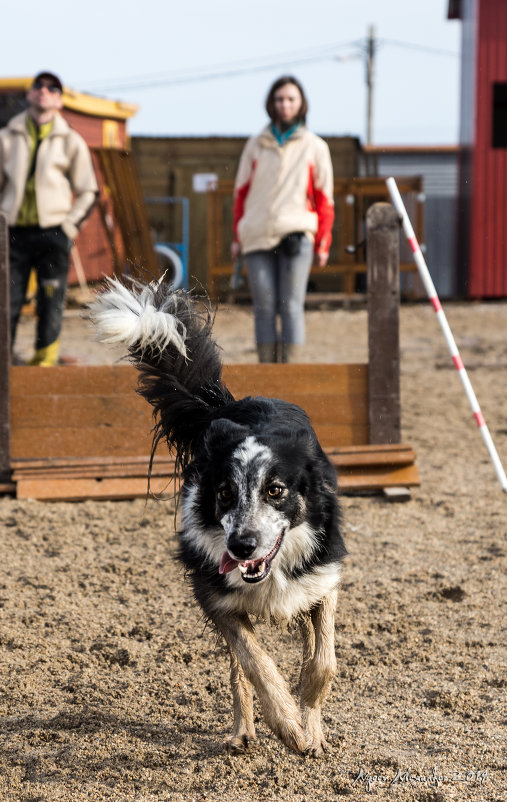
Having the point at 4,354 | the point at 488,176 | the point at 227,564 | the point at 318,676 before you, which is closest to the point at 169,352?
the point at 227,564

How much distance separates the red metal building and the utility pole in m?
24.3

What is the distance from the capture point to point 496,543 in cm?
516

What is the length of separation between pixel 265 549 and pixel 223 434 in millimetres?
455

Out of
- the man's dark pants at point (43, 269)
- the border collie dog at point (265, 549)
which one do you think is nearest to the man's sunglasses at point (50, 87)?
the man's dark pants at point (43, 269)

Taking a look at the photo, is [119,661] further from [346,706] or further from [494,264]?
[494,264]

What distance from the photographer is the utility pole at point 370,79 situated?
141 feet

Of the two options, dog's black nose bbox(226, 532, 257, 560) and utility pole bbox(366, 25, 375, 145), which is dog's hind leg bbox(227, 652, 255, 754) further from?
utility pole bbox(366, 25, 375, 145)

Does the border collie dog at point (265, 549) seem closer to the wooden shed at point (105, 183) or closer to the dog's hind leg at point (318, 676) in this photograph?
the dog's hind leg at point (318, 676)

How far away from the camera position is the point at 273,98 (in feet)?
22.4

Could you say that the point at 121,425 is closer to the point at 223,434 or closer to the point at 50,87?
the point at 223,434

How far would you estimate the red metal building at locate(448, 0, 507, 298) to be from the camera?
18.1 m

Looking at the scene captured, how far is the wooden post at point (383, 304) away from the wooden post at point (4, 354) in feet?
7.06

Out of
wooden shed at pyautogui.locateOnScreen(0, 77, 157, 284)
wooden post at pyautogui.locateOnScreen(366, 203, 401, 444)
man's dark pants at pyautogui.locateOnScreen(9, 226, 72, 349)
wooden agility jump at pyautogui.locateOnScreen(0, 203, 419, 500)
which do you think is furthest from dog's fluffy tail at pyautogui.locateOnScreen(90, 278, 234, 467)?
wooden shed at pyautogui.locateOnScreen(0, 77, 157, 284)

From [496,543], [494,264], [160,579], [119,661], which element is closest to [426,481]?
[496,543]
